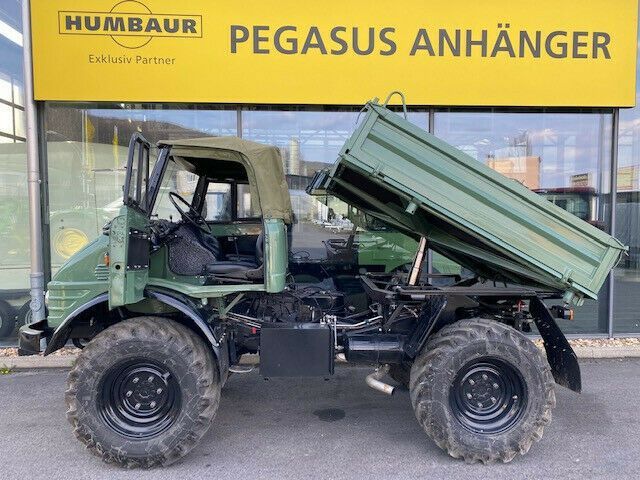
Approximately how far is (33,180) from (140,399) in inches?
159

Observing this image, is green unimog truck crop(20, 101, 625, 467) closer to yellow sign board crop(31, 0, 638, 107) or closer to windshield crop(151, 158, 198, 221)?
windshield crop(151, 158, 198, 221)

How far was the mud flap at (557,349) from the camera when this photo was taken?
3.74m

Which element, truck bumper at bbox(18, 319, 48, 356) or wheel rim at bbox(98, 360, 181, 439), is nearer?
wheel rim at bbox(98, 360, 181, 439)

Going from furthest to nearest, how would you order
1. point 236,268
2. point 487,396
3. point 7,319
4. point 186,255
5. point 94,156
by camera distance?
point 94,156 → point 7,319 → point 186,255 → point 236,268 → point 487,396

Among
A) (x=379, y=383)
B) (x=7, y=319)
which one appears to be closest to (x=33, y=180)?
(x=7, y=319)

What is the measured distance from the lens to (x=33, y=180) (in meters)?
5.97

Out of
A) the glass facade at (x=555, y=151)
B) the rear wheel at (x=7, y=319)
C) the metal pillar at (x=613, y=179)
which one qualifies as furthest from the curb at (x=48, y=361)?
the metal pillar at (x=613, y=179)

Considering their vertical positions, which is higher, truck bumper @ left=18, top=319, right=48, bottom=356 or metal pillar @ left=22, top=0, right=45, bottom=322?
metal pillar @ left=22, top=0, right=45, bottom=322

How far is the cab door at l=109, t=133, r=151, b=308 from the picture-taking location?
3180 millimetres

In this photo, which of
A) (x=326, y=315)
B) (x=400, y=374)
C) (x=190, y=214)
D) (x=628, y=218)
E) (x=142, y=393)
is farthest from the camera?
(x=628, y=218)

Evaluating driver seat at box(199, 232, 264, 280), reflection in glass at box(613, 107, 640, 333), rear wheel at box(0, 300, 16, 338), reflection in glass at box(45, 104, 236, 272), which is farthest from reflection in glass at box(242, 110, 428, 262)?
rear wheel at box(0, 300, 16, 338)

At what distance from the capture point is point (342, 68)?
619cm

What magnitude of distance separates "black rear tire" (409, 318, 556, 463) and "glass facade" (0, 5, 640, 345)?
2.82m

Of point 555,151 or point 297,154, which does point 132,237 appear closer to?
point 297,154
